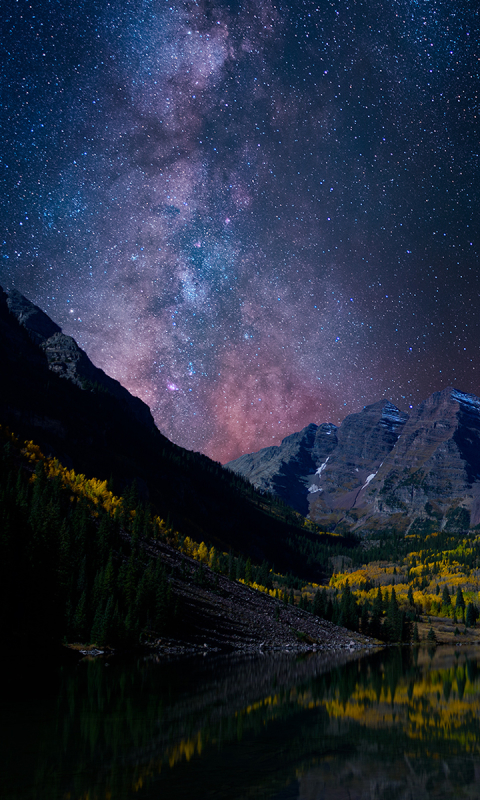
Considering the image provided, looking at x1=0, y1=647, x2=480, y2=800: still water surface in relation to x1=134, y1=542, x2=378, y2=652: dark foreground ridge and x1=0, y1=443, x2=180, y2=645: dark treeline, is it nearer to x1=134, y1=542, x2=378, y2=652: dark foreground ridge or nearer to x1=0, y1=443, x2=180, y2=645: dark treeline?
x1=0, y1=443, x2=180, y2=645: dark treeline

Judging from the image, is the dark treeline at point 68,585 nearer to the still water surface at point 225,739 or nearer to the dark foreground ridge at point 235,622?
the dark foreground ridge at point 235,622

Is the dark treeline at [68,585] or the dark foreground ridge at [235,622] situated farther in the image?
the dark foreground ridge at [235,622]

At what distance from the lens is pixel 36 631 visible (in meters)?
63.5

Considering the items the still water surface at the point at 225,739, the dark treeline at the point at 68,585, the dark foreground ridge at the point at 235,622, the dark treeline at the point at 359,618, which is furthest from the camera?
the dark treeline at the point at 359,618

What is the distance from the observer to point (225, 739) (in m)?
27.1

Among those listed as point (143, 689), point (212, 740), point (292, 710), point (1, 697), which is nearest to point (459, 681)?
point (292, 710)

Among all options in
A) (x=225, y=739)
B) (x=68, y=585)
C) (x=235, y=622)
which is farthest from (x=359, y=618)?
(x=225, y=739)

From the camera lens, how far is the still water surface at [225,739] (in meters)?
19.1

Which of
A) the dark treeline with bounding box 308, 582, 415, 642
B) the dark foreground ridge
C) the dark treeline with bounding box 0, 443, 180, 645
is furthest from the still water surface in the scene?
the dark treeline with bounding box 308, 582, 415, 642

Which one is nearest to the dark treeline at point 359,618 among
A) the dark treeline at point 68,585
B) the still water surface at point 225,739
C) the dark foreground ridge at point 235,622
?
the dark foreground ridge at point 235,622

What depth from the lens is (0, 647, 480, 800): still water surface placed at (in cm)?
1908

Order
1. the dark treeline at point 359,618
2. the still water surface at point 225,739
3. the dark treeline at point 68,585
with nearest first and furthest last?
the still water surface at point 225,739 < the dark treeline at point 68,585 < the dark treeline at point 359,618

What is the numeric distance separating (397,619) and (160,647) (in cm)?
11804

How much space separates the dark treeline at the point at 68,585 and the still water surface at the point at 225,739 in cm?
1569
